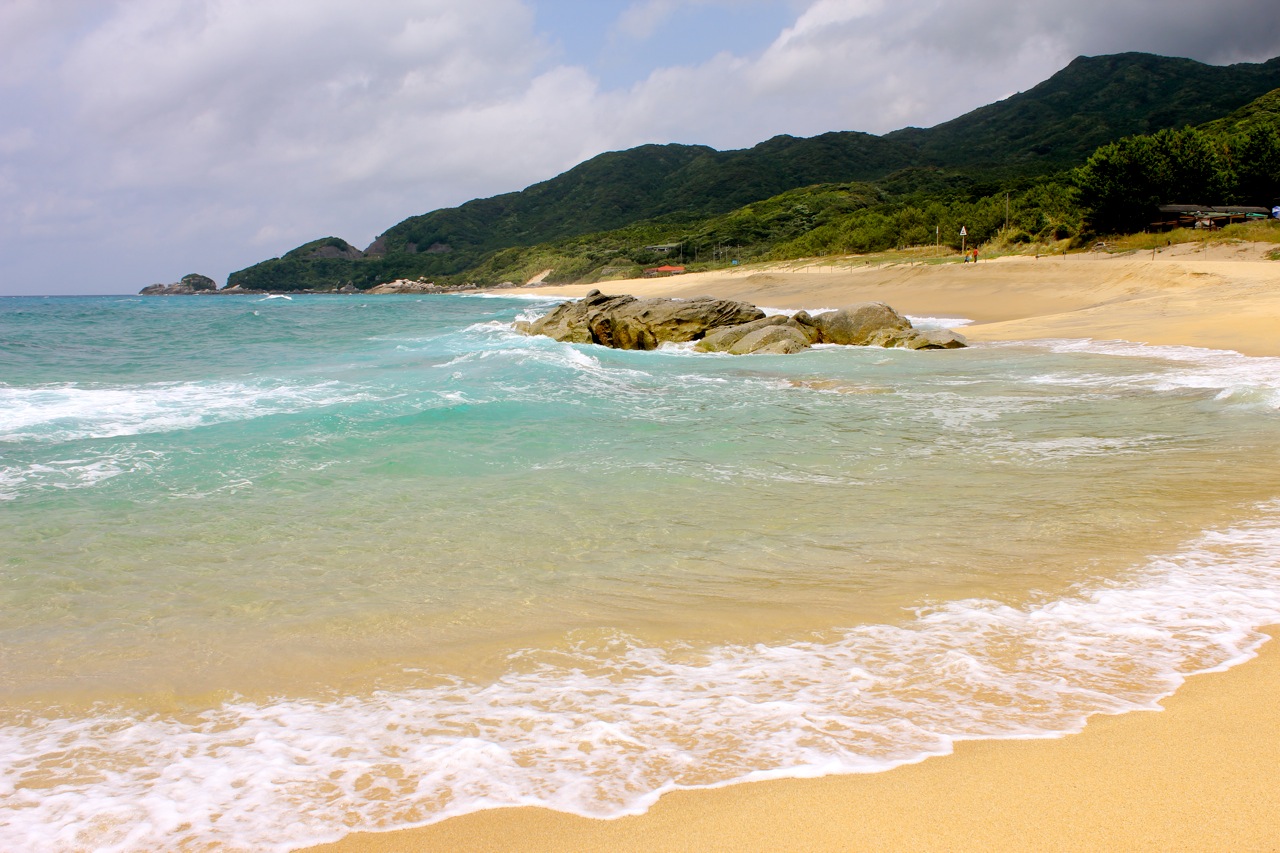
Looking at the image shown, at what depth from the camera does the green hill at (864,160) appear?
13262 centimetres

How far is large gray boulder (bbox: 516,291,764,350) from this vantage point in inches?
940

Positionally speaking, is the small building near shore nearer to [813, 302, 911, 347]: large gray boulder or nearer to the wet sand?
[813, 302, 911, 347]: large gray boulder

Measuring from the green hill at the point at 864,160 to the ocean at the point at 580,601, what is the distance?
108 metres

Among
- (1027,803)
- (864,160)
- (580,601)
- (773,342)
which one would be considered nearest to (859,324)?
(773,342)

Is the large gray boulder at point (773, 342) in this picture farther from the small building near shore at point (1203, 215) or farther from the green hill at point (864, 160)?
the green hill at point (864, 160)

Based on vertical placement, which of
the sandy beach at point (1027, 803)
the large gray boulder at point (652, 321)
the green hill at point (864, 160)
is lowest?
the sandy beach at point (1027, 803)

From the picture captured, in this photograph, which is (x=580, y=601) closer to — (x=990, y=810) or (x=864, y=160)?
(x=990, y=810)

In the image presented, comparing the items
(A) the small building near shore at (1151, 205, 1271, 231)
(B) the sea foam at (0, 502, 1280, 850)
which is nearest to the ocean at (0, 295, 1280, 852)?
(B) the sea foam at (0, 502, 1280, 850)

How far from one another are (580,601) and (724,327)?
19.3 metres

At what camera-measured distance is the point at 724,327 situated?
2317 cm

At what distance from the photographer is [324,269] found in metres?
189

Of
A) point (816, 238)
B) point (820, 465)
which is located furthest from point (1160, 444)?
point (816, 238)

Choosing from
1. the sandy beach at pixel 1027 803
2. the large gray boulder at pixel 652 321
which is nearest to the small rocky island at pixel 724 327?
the large gray boulder at pixel 652 321

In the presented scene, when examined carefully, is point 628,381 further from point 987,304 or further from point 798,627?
point 987,304
